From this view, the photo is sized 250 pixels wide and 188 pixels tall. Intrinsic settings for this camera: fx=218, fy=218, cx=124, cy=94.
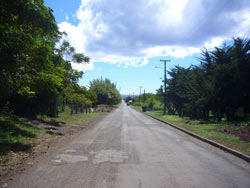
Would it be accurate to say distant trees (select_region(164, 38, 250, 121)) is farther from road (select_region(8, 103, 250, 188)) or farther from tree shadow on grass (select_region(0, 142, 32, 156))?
tree shadow on grass (select_region(0, 142, 32, 156))

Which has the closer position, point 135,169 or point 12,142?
point 135,169

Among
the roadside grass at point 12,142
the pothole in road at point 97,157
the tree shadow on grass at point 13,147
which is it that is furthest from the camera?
the tree shadow on grass at point 13,147

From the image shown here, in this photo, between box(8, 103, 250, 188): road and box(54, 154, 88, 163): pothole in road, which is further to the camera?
box(54, 154, 88, 163): pothole in road

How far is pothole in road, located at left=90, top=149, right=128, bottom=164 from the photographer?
21.7 feet

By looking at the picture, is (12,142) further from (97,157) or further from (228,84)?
(228,84)

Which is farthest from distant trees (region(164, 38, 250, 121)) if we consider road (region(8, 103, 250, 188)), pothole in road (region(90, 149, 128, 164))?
pothole in road (region(90, 149, 128, 164))

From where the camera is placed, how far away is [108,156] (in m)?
7.11

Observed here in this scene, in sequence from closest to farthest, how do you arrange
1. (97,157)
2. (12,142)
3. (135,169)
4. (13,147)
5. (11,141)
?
(135,169) → (97,157) → (13,147) → (12,142) → (11,141)

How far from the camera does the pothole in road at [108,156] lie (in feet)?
21.7

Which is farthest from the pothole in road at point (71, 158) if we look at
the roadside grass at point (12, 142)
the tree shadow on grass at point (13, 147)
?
the tree shadow on grass at point (13, 147)

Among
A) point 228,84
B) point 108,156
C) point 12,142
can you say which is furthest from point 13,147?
point 228,84

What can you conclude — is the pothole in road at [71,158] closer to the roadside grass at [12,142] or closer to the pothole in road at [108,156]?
the pothole in road at [108,156]

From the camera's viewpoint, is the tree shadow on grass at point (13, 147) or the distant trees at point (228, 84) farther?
the distant trees at point (228, 84)

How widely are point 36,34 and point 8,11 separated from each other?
120 cm
